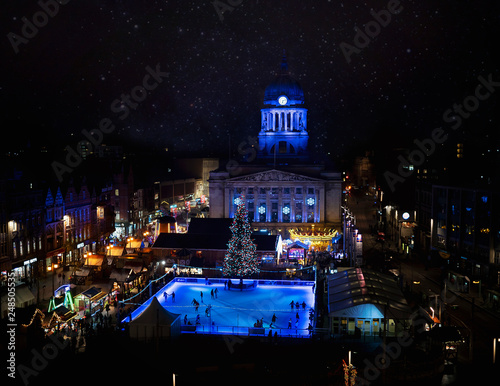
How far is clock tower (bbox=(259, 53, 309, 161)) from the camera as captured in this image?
82625mm

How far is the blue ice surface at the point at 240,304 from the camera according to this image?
28.4 metres

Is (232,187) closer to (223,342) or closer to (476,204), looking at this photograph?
(476,204)

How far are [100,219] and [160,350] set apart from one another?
35286 millimetres

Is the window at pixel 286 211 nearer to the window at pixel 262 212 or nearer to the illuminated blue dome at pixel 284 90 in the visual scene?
the window at pixel 262 212

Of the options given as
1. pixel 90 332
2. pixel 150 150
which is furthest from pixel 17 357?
pixel 150 150

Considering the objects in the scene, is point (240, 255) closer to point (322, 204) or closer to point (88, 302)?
point (88, 302)

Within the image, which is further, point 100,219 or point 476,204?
point 100,219

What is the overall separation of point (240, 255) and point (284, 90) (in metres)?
51.8

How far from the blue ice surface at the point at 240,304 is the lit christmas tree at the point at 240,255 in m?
1.02

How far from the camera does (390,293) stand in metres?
30.2

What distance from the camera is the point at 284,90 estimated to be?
8450 cm

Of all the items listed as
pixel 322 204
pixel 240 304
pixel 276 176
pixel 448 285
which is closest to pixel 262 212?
pixel 276 176

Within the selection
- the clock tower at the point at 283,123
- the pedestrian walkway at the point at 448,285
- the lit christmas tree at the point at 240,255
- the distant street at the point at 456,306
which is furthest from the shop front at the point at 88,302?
the clock tower at the point at 283,123

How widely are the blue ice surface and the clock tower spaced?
44.2 m
